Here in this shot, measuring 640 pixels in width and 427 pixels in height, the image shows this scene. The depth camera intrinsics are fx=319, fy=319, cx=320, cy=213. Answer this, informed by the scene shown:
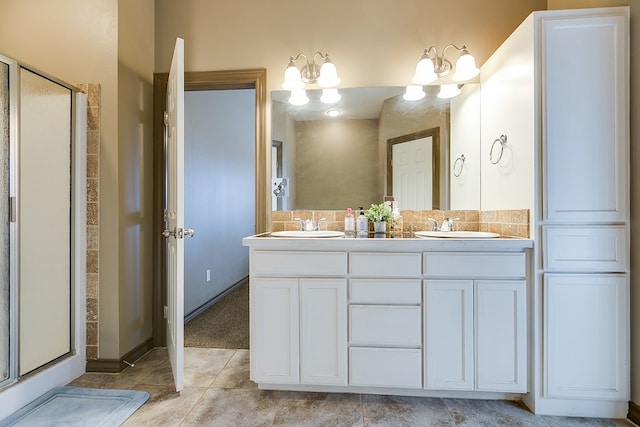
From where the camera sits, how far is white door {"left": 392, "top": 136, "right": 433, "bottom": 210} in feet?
7.10

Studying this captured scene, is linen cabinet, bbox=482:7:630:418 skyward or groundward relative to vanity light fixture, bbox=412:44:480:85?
groundward

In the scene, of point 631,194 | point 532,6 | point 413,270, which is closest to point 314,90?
point 413,270

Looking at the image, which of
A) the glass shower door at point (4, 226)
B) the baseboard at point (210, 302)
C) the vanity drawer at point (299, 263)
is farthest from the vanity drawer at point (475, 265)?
the baseboard at point (210, 302)

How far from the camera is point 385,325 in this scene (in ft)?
5.23

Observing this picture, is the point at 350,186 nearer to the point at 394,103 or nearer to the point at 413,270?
the point at 394,103

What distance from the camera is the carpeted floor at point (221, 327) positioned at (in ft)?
7.90

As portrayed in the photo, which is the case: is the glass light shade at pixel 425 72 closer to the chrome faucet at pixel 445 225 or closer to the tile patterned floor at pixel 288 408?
the chrome faucet at pixel 445 225

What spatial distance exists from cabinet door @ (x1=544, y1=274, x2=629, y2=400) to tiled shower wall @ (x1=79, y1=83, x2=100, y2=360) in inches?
97.6

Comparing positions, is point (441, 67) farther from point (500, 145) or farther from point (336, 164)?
point (336, 164)

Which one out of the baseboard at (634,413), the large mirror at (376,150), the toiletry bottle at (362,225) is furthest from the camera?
the large mirror at (376,150)

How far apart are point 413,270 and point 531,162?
2.52 ft

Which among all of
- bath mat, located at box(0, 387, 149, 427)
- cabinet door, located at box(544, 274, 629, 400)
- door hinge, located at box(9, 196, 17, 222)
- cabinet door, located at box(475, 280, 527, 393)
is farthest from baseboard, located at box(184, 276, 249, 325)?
cabinet door, located at box(544, 274, 629, 400)

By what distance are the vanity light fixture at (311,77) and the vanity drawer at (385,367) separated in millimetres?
1612

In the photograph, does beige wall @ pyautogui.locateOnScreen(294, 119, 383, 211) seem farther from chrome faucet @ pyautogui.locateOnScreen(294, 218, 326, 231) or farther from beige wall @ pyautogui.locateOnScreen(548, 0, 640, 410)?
beige wall @ pyautogui.locateOnScreen(548, 0, 640, 410)
